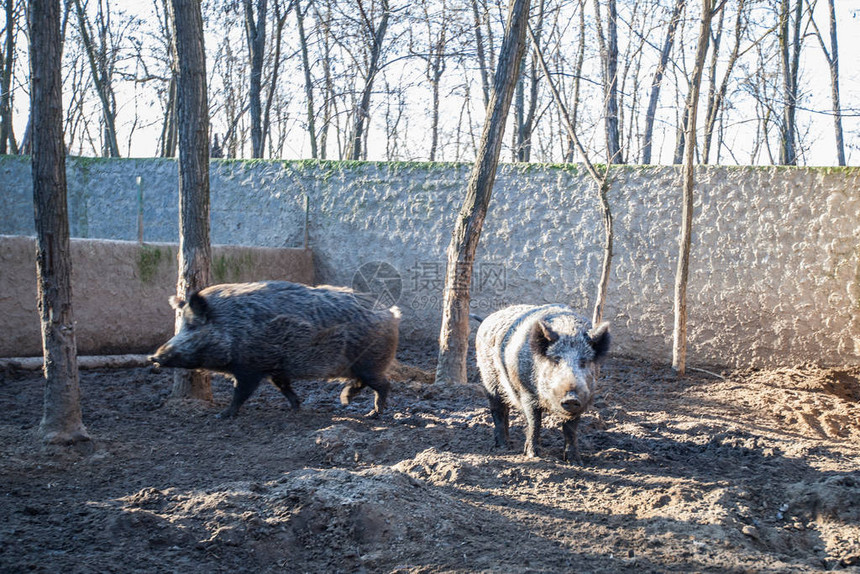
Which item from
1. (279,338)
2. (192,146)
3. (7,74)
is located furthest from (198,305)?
(7,74)

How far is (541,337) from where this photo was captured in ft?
15.7

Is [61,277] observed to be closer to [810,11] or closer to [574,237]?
[574,237]

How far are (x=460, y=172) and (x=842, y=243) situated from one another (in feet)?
16.0

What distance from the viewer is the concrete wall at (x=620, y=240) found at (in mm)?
8320

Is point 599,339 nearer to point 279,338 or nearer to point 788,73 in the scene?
point 279,338

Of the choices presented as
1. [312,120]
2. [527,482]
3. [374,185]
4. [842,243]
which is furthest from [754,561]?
[312,120]

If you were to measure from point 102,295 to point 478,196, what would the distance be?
4.50 metres

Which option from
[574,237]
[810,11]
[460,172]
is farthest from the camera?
[810,11]

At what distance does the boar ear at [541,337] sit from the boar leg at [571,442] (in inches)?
23.7

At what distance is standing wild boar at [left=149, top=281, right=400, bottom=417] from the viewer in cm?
636

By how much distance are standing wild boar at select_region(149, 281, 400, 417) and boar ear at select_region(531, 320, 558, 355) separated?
7.26ft

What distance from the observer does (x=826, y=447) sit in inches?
211

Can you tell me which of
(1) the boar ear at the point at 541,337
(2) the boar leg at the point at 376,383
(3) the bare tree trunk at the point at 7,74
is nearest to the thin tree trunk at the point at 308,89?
(3) the bare tree trunk at the point at 7,74

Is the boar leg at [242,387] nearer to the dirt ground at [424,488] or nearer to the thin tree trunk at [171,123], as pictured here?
the dirt ground at [424,488]
